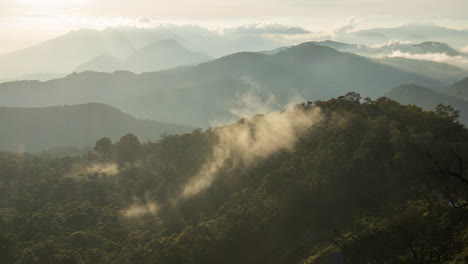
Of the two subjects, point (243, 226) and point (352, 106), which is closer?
point (243, 226)

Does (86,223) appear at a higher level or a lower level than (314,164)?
lower

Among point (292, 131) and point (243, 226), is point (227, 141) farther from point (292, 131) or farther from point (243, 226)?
point (243, 226)

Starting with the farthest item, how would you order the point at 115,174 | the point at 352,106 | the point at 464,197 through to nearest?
the point at 115,174, the point at 352,106, the point at 464,197

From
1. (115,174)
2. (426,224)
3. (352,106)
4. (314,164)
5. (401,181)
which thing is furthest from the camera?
(115,174)

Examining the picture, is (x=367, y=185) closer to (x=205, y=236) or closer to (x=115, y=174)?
(x=205, y=236)

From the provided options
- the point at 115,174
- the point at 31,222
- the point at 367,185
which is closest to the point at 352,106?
the point at 367,185

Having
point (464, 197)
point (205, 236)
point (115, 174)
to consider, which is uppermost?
point (464, 197)

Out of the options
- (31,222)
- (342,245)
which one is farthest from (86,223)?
(342,245)
